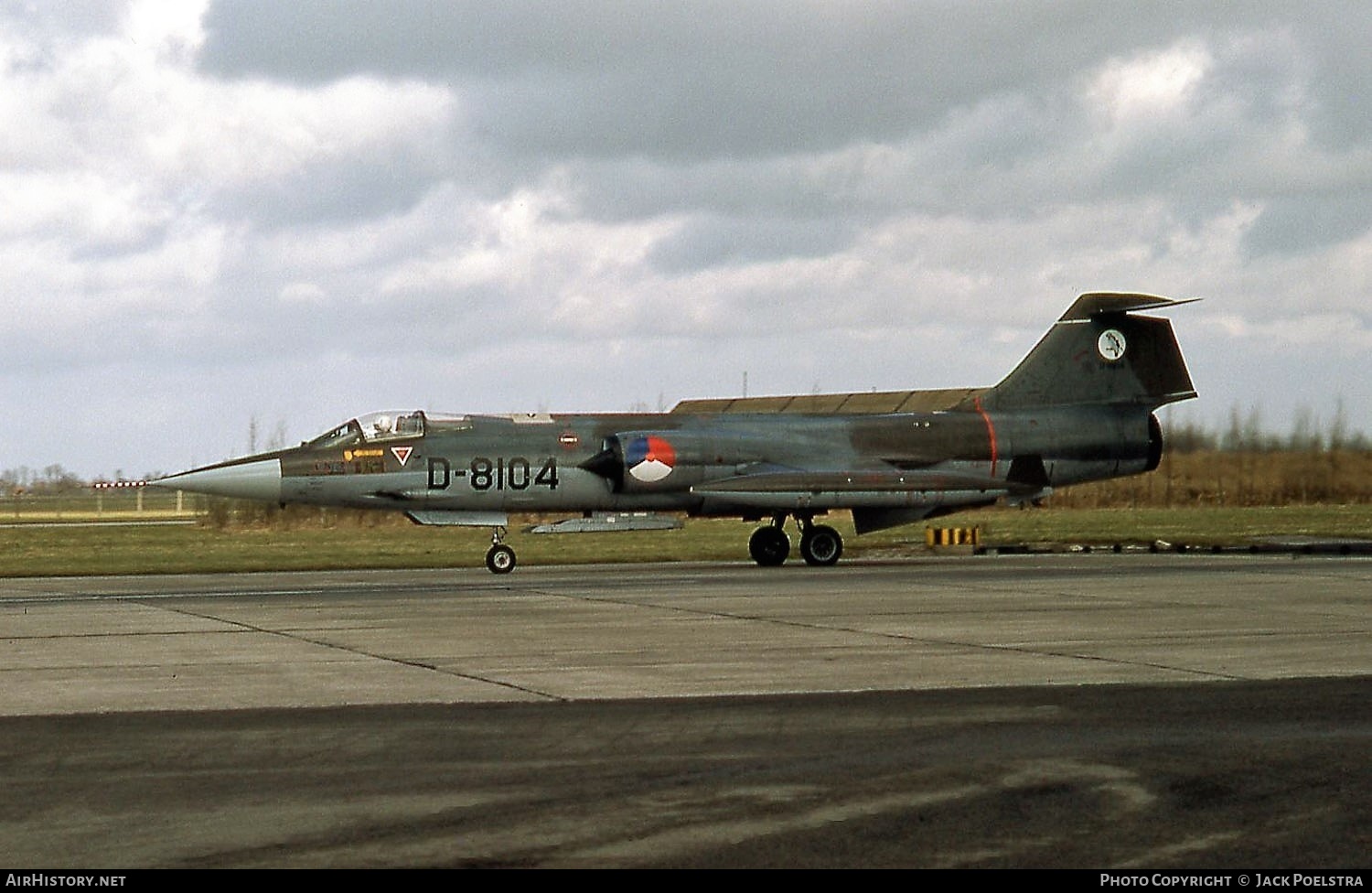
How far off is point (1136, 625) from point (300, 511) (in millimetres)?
44737

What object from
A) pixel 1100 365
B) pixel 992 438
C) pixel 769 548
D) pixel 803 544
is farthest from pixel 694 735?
pixel 1100 365

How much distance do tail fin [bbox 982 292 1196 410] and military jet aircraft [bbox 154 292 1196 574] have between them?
1.0 inches

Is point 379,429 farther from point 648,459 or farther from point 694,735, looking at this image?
point 694,735

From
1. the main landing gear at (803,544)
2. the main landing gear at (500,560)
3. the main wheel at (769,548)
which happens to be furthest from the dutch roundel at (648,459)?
the main landing gear at (500,560)

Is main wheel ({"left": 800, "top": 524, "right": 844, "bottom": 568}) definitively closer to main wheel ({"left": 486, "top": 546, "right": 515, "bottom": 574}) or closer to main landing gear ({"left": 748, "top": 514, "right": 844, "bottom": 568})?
main landing gear ({"left": 748, "top": 514, "right": 844, "bottom": 568})

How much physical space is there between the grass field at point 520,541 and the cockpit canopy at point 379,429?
3.43 meters

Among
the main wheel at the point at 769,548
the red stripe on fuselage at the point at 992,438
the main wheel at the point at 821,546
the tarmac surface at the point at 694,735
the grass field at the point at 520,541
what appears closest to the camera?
the tarmac surface at the point at 694,735

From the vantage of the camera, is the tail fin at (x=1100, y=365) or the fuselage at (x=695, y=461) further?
the tail fin at (x=1100, y=365)

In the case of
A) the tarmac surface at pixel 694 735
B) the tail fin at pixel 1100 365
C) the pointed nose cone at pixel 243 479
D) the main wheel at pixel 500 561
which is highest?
the tail fin at pixel 1100 365

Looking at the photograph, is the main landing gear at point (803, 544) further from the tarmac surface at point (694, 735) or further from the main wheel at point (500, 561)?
the tarmac surface at point (694, 735)

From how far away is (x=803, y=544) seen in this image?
1228 inches

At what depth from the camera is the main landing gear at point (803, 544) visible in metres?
31.0

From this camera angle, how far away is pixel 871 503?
30.6 m

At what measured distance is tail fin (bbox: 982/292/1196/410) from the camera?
32906mm
